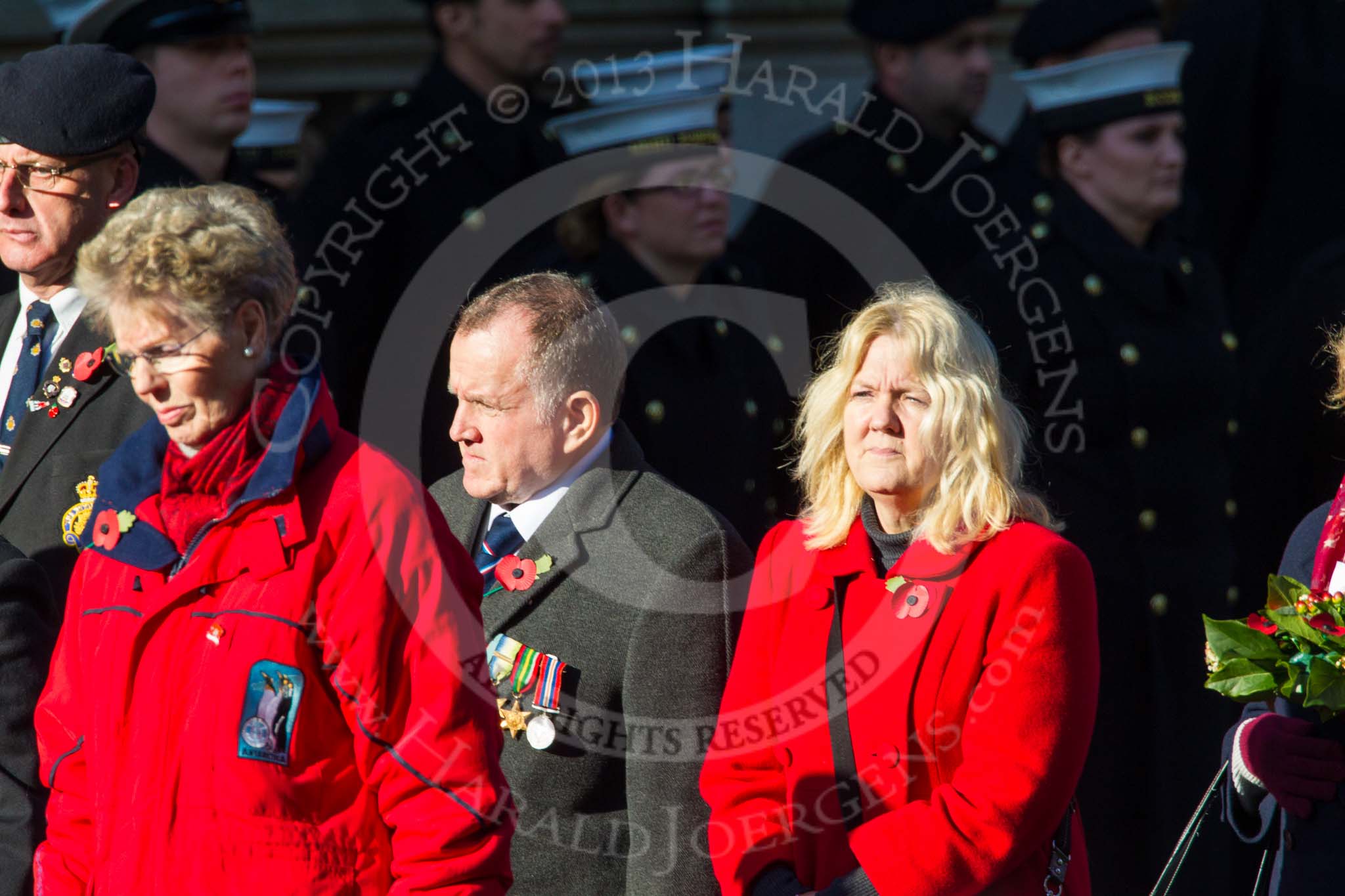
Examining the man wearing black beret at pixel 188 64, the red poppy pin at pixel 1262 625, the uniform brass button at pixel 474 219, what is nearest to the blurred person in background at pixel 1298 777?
the red poppy pin at pixel 1262 625

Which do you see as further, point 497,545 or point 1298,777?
point 497,545

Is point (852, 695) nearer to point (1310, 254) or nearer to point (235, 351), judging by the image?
point (235, 351)

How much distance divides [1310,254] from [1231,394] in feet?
2.80

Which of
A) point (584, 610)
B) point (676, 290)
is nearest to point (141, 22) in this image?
point (676, 290)

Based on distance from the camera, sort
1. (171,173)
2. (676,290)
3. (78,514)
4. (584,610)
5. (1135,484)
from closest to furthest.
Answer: (584,610) < (78,514) < (1135,484) < (676,290) < (171,173)

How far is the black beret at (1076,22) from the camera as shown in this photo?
5133 mm

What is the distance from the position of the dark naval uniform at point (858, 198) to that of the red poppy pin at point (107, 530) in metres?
2.55

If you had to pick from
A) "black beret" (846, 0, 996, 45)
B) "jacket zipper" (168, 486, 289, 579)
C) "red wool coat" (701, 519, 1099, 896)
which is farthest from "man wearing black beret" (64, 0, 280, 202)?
"red wool coat" (701, 519, 1099, 896)

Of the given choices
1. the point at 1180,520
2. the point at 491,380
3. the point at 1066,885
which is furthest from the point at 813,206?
the point at 1066,885

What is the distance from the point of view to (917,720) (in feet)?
9.55

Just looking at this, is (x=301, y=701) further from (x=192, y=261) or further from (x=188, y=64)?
(x=188, y=64)

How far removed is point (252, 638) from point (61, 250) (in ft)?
4.42

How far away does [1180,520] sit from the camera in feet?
15.0

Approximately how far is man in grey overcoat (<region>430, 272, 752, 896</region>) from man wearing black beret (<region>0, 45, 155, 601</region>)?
0.81m
